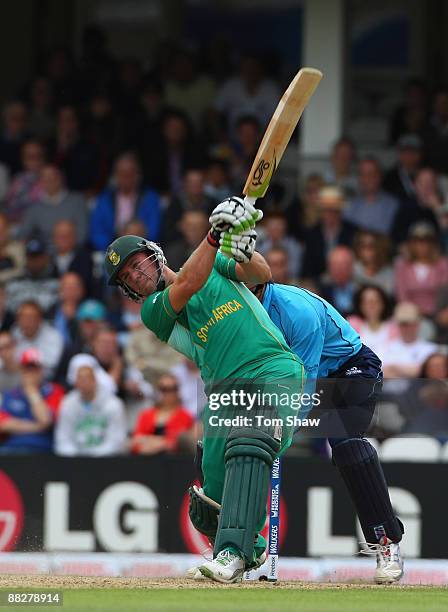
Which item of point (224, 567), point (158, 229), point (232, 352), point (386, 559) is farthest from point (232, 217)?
point (158, 229)

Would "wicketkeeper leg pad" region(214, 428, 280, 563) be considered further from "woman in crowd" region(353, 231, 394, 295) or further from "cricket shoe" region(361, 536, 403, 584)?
"woman in crowd" region(353, 231, 394, 295)

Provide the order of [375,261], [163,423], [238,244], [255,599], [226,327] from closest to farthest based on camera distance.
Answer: [255,599] → [238,244] → [226,327] → [163,423] → [375,261]

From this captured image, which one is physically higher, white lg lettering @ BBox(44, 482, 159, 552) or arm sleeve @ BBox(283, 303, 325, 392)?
arm sleeve @ BBox(283, 303, 325, 392)

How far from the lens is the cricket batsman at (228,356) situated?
6.59 meters

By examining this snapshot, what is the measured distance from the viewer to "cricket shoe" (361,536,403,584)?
290 inches

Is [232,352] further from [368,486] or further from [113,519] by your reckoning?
[113,519]

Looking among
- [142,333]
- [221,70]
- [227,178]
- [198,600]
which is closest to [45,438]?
[142,333]

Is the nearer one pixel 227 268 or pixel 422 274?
pixel 227 268

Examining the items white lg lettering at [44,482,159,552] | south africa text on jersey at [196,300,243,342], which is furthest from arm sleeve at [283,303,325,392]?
white lg lettering at [44,482,159,552]

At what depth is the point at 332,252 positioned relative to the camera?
41.3 ft

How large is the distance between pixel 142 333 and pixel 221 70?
17.0 feet

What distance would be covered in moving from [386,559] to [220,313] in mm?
1604

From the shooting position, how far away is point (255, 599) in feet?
20.9

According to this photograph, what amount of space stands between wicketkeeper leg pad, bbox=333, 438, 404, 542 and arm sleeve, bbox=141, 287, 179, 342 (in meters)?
1.14
